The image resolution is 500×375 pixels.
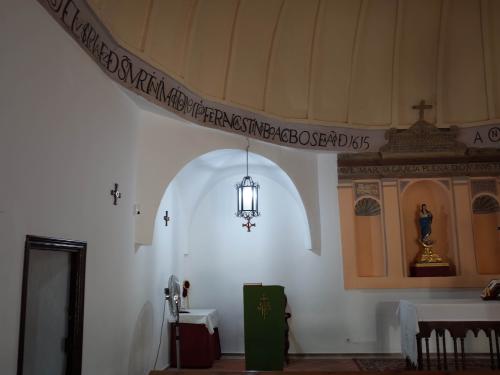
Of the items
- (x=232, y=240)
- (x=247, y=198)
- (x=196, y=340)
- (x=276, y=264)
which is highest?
(x=247, y=198)

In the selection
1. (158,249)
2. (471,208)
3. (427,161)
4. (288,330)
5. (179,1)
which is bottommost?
(288,330)

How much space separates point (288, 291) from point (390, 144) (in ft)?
11.3

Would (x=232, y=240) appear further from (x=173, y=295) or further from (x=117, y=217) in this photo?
(x=117, y=217)

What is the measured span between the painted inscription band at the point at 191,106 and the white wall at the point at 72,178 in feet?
0.57

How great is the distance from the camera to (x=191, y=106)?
24.2ft

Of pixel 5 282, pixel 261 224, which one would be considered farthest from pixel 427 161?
pixel 5 282

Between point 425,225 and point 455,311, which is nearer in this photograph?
point 455,311

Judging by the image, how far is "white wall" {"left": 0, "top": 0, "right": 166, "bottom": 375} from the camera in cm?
382

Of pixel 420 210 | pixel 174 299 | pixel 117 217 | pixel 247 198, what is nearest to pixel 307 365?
pixel 174 299

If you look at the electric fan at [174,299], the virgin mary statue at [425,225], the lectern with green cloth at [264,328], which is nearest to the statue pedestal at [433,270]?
the virgin mary statue at [425,225]

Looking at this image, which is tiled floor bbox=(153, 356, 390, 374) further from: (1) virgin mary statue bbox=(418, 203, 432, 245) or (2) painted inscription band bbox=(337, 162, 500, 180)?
(2) painted inscription band bbox=(337, 162, 500, 180)

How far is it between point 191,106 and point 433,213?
520 centimetres

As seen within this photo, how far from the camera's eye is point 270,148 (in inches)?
346

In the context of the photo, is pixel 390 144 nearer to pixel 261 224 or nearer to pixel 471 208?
pixel 471 208
